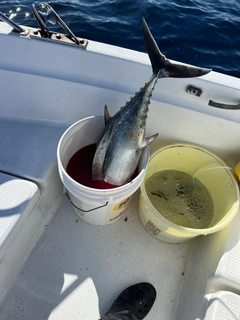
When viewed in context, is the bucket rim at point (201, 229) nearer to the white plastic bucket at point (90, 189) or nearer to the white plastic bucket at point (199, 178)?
the white plastic bucket at point (199, 178)

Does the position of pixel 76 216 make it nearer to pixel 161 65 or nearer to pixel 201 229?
pixel 201 229

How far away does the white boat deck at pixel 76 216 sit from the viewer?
1511mm

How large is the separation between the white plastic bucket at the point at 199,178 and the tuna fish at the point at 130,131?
253 mm

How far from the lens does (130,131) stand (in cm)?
141

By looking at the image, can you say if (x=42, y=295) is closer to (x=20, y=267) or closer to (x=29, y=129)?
(x=20, y=267)

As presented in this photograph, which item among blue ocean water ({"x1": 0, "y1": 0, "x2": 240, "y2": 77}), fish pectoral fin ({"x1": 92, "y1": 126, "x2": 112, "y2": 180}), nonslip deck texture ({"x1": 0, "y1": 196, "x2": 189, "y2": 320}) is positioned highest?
blue ocean water ({"x1": 0, "y1": 0, "x2": 240, "y2": 77})

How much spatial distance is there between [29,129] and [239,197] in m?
1.67

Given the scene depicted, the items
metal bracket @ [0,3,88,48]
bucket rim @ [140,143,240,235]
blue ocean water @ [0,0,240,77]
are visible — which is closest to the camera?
bucket rim @ [140,143,240,235]

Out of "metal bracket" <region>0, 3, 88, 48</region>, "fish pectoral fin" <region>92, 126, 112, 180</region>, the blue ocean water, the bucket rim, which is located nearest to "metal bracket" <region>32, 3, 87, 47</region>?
"metal bracket" <region>0, 3, 88, 48</region>

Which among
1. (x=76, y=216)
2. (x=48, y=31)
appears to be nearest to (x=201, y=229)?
(x=76, y=216)

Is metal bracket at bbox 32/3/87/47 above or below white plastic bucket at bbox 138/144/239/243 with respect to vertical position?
above

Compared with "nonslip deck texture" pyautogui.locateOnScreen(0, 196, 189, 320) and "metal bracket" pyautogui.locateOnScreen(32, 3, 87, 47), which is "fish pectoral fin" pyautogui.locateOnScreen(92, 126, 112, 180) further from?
"metal bracket" pyautogui.locateOnScreen(32, 3, 87, 47)

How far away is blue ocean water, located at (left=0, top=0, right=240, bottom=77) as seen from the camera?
3266 mm

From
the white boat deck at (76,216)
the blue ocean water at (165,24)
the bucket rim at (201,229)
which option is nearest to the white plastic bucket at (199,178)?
the bucket rim at (201,229)
